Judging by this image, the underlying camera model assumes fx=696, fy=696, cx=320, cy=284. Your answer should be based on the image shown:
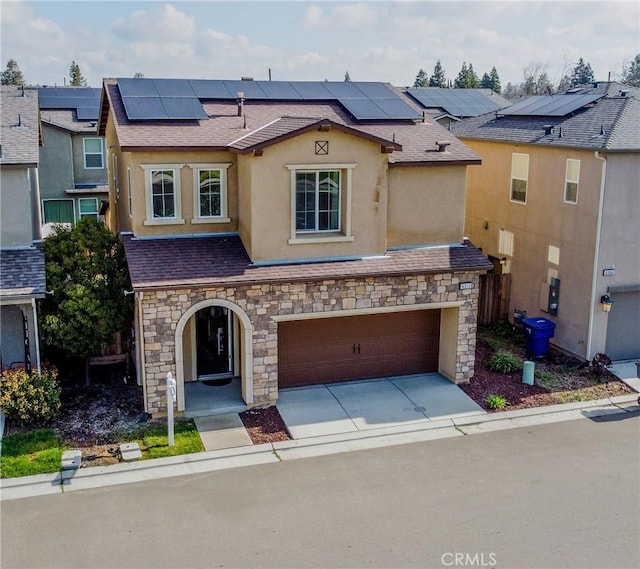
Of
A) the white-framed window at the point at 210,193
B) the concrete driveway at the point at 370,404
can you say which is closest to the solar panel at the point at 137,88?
the white-framed window at the point at 210,193

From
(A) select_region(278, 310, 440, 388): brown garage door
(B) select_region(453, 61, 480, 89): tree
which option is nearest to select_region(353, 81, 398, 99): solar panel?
(A) select_region(278, 310, 440, 388): brown garage door

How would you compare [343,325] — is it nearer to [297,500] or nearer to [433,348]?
[433,348]

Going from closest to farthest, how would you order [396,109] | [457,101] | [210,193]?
[210,193], [396,109], [457,101]

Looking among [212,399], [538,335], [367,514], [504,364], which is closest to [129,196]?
[212,399]

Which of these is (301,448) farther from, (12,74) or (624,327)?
(12,74)

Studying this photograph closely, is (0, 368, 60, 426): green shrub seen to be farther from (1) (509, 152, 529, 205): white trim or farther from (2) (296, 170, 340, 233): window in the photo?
(1) (509, 152, 529, 205): white trim

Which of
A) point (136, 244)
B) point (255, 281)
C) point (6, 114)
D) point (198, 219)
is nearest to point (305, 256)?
point (255, 281)
